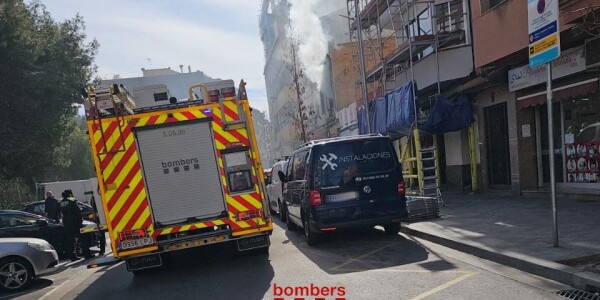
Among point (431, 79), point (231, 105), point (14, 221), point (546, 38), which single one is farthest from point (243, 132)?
point (431, 79)

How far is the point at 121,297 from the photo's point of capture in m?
6.22

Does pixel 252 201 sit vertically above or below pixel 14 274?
above

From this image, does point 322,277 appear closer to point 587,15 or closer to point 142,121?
point 142,121

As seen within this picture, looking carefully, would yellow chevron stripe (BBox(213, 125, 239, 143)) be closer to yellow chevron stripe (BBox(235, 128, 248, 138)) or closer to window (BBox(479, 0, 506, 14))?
yellow chevron stripe (BBox(235, 128, 248, 138))

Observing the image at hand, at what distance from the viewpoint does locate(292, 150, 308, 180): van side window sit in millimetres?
8542

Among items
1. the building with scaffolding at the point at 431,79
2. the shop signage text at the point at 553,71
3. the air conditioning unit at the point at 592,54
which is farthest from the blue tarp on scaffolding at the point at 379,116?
the air conditioning unit at the point at 592,54

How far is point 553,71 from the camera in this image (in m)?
10.0

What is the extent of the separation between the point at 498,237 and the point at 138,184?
5816 mm

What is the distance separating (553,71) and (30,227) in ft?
42.0

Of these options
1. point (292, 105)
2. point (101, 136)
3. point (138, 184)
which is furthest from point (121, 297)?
point (292, 105)

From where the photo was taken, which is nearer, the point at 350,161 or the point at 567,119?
the point at 350,161

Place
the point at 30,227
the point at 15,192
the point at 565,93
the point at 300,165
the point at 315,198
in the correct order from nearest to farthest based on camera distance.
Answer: the point at 315,198 < the point at 300,165 < the point at 565,93 < the point at 30,227 < the point at 15,192

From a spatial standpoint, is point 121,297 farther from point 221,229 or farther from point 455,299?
point 455,299

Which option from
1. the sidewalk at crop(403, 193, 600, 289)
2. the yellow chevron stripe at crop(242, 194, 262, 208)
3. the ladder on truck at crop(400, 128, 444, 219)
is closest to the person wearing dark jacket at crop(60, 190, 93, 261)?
the yellow chevron stripe at crop(242, 194, 262, 208)
